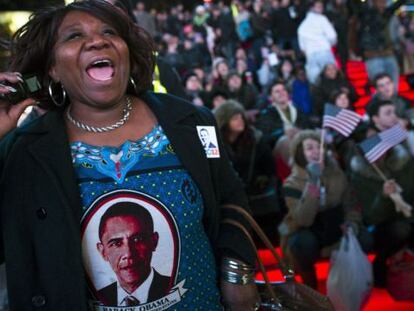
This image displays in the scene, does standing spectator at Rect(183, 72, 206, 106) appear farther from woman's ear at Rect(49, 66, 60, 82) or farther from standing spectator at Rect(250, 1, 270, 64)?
woman's ear at Rect(49, 66, 60, 82)

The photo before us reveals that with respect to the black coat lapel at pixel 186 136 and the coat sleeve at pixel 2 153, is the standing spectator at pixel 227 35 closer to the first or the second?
the black coat lapel at pixel 186 136

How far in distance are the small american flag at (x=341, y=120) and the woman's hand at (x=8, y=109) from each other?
4050 mm

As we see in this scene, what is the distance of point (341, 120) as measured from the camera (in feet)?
19.2

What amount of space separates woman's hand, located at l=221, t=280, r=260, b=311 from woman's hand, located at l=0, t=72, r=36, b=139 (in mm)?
843

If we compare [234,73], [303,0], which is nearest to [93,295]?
[234,73]

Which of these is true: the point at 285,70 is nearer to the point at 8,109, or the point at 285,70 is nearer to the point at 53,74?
the point at 53,74

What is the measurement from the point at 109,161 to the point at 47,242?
0.30 m

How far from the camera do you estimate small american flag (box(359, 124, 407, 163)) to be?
511 cm

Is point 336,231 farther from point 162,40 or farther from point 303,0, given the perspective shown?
point 162,40

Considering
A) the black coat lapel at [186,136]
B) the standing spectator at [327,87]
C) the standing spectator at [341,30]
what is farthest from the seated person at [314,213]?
the standing spectator at [341,30]

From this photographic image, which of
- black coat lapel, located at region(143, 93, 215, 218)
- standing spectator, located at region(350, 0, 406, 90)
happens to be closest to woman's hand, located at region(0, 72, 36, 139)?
black coat lapel, located at region(143, 93, 215, 218)

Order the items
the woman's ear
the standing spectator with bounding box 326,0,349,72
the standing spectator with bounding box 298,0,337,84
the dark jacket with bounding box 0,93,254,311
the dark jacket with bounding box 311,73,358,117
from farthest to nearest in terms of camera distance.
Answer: the standing spectator with bounding box 326,0,349,72
the standing spectator with bounding box 298,0,337,84
the dark jacket with bounding box 311,73,358,117
the woman's ear
the dark jacket with bounding box 0,93,254,311

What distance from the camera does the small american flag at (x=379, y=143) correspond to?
5113 millimetres

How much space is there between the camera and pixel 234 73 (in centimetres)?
957
